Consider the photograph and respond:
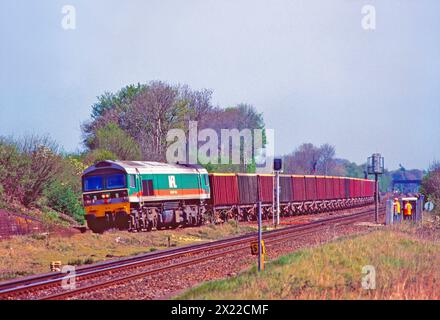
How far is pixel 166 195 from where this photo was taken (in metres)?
32.2

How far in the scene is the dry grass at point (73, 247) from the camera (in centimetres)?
1944

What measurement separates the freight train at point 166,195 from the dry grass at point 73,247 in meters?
1.22

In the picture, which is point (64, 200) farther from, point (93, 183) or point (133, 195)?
point (133, 195)

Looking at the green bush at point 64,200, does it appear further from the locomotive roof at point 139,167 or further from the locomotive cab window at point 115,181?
the locomotive cab window at point 115,181

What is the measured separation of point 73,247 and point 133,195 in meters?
6.23

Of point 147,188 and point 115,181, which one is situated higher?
point 115,181

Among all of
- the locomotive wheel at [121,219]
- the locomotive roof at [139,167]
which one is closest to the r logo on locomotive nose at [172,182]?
the locomotive roof at [139,167]

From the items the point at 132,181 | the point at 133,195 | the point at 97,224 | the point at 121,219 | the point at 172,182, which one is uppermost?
the point at 132,181

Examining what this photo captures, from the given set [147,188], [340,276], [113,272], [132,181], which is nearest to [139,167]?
[147,188]

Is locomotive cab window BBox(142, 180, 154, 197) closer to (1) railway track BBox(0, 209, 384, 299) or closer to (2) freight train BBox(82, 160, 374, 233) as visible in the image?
(2) freight train BBox(82, 160, 374, 233)

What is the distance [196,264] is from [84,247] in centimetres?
634

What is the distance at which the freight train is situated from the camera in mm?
29281

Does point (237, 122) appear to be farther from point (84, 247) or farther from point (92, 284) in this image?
point (92, 284)
